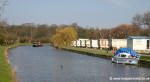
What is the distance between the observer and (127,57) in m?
34.0

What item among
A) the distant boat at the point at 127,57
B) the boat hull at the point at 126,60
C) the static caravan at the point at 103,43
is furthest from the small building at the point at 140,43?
the static caravan at the point at 103,43

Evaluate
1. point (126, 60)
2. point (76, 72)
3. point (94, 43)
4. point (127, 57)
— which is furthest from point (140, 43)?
point (94, 43)

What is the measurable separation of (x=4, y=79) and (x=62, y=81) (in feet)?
17.0

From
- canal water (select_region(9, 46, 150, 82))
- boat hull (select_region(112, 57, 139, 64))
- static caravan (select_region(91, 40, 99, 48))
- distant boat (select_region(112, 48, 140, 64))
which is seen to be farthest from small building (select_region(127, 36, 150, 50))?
static caravan (select_region(91, 40, 99, 48))

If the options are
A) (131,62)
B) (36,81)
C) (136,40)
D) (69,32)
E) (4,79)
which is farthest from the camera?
(69,32)

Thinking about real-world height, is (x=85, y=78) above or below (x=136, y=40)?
below

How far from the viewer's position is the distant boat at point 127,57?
3308 cm

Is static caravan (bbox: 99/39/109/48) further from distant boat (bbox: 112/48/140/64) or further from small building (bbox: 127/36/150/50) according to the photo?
distant boat (bbox: 112/48/140/64)

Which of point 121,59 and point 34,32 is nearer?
point 121,59

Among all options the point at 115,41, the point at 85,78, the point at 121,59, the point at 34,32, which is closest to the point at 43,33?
the point at 34,32

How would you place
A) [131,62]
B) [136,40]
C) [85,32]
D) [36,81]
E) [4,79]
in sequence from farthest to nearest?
[85,32] → [136,40] → [131,62] → [36,81] → [4,79]

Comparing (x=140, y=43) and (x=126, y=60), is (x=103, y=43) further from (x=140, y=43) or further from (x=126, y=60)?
(x=126, y=60)

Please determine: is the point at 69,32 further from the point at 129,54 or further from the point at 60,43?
the point at 129,54

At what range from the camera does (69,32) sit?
82562 millimetres
